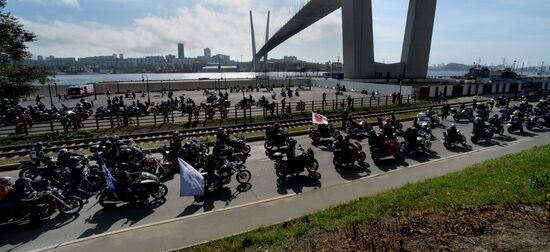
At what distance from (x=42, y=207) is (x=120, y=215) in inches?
73.1

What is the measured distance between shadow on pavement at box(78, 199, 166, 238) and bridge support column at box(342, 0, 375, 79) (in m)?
50.7

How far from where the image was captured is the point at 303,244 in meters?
5.56

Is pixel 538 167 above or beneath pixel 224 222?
above

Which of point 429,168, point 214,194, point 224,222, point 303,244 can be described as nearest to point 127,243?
point 224,222

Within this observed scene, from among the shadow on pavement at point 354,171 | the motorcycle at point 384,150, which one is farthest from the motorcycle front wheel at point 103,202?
the motorcycle at point 384,150

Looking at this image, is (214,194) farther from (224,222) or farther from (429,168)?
(429,168)

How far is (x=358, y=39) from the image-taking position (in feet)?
176

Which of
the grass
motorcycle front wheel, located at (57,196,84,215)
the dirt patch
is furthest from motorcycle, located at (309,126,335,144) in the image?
motorcycle front wheel, located at (57,196,84,215)

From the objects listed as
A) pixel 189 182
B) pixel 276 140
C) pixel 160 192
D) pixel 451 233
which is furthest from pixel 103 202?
pixel 451 233

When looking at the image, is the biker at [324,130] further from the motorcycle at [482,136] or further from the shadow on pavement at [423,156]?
the motorcycle at [482,136]

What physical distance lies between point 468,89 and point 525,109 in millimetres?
19739

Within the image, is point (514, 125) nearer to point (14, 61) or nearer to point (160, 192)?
point (160, 192)

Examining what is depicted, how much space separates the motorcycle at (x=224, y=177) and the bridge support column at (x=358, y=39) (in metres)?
48.1

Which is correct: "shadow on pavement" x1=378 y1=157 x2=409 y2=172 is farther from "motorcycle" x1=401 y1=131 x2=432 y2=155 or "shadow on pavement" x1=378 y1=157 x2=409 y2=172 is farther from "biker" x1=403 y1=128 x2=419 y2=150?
"biker" x1=403 y1=128 x2=419 y2=150
